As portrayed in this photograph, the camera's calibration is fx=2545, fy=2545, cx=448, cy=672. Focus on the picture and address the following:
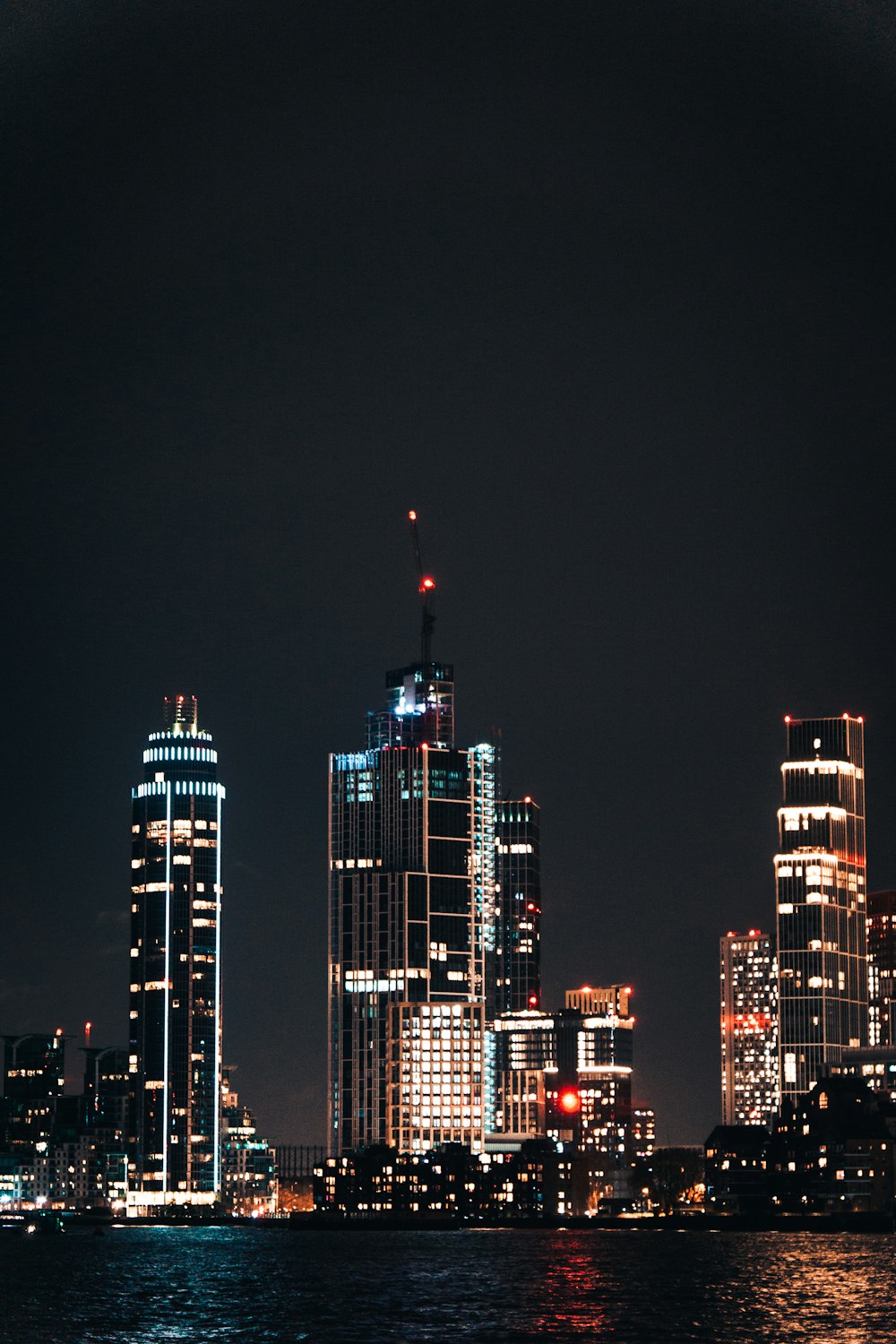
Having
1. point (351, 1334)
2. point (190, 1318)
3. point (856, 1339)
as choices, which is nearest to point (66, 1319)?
point (190, 1318)

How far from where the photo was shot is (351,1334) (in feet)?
553

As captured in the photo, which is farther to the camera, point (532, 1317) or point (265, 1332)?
point (532, 1317)

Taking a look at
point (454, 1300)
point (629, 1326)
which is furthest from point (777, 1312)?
point (454, 1300)

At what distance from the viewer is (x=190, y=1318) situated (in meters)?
184

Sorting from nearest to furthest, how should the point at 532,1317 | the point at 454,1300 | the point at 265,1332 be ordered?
the point at 265,1332 → the point at 532,1317 → the point at 454,1300

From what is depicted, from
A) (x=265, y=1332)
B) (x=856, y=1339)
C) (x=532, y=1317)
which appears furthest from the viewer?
(x=532, y=1317)

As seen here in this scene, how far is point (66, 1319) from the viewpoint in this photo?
184375 mm

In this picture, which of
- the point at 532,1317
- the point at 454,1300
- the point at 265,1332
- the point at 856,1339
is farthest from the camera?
the point at 454,1300

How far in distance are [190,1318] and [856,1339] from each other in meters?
50.5

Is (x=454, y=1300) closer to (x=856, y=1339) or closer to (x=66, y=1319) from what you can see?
(x=66, y=1319)

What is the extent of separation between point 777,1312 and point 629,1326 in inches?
591

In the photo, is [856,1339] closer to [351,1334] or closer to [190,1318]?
[351,1334]

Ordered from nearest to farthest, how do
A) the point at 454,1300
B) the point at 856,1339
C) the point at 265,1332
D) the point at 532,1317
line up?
the point at 856,1339
the point at 265,1332
the point at 532,1317
the point at 454,1300

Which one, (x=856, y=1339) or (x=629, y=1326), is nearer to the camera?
(x=856, y=1339)
